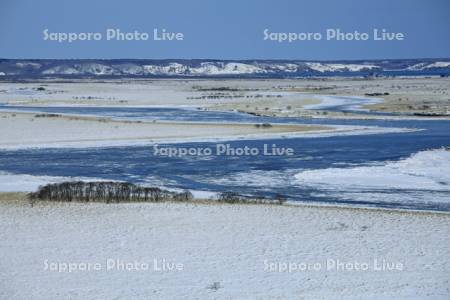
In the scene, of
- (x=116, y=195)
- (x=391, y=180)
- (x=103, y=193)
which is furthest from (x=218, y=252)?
(x=391, y=180)

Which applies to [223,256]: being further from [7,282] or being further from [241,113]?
[241,113]

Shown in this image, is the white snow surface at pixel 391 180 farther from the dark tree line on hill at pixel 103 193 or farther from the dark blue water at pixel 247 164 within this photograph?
the dark tree line on hill at pixel 103 193

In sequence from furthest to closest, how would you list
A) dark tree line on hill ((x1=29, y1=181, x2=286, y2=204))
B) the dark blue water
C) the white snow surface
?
the dark blue water → the white snow surface → dark tree line on hill ((x1=29, y1=181, x2=286, y2=204))

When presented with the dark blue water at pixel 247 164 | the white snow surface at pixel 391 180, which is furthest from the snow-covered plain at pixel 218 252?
the dark blue water at pixel 247 164

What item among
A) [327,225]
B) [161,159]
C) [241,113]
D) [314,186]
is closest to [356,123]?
[241,113]

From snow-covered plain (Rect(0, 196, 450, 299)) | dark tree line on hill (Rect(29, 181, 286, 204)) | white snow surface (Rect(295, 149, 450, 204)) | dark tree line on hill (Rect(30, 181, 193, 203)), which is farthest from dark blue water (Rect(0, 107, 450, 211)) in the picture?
snow-covered plain (Rect(0, 196, 450, 299))

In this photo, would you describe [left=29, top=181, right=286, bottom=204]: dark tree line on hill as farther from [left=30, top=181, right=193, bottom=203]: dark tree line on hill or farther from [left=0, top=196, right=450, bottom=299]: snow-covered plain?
[left=0, top=196, right=450, bottom=299]: snow-covered plain
